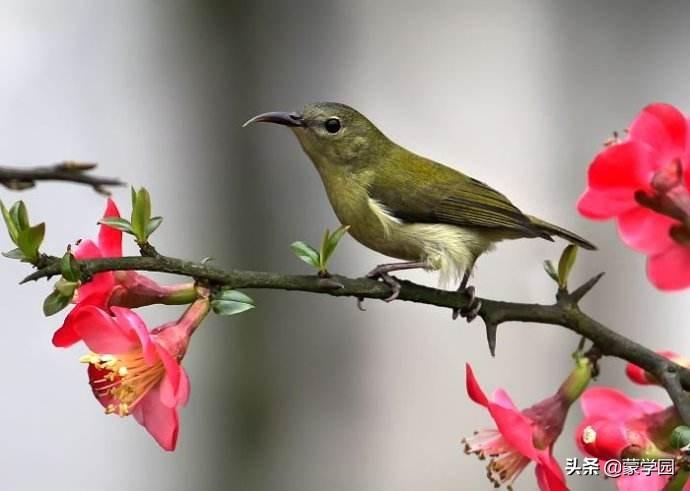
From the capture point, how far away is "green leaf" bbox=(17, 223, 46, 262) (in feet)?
2.18

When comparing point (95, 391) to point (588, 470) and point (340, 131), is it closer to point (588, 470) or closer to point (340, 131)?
point (588, 470)

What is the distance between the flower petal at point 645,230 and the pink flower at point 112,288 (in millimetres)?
367

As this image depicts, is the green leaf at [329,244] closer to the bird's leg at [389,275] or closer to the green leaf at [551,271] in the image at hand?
the bird's leg at [389,275]

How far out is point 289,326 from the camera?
2803 mm

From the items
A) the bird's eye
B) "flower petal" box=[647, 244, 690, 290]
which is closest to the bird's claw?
"flower petal" box=[647, 244, 690, 290]

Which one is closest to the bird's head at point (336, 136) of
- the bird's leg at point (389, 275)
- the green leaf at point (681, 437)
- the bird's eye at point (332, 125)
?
the bird's eye at point (332, 125)

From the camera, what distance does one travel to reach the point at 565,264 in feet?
2.64

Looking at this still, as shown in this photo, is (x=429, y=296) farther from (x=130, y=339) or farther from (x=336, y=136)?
(x=336, y=136)

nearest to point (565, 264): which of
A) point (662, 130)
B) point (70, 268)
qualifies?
point (662, 130)

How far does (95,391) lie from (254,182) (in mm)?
2005

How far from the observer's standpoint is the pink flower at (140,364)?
69 cm

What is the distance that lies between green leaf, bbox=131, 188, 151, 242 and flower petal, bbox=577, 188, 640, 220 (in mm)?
340

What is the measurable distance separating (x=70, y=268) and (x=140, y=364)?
0.13 metres

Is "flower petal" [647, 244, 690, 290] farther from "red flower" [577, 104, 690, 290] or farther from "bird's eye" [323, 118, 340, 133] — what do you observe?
"bird's eye" [323, 118, 340, 133]
